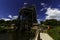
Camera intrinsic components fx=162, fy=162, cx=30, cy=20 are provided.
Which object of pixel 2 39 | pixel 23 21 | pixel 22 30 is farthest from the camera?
pixel 2 39

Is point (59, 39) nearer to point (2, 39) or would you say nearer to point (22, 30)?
point (22, 30)

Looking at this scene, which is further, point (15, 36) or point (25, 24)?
point (25, 24)

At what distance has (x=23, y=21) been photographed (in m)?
8.30

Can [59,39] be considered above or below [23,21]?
below

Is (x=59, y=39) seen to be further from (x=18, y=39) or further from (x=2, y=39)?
(x=2, y=39)

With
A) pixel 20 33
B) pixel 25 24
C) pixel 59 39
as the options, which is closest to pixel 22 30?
pixel 20 33

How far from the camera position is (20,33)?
7.95 meters

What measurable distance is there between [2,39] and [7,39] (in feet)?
3.02

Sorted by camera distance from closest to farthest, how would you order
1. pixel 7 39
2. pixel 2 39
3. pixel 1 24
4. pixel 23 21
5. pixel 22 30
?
pixel 1 24 → pixel 22 30 → pixel 23 21 → pixel 7 39 → pixel 2 39

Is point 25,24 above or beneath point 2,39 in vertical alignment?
above

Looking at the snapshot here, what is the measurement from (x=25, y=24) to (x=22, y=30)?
1.01m

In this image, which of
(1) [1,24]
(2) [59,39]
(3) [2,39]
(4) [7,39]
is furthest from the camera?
(3) [2,39]

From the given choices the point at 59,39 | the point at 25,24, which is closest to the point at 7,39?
the point at 25,24

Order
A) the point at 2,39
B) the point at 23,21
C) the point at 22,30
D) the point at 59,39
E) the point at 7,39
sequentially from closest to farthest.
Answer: the point at 59,39 → the point at 22,30 → the point at 23,21 → the point at 7,39 → the point at 2,39
